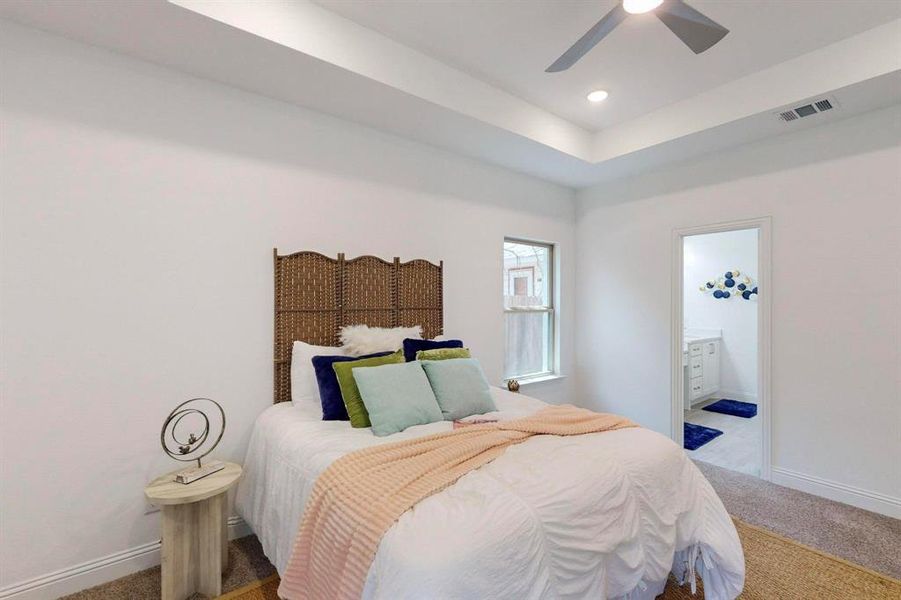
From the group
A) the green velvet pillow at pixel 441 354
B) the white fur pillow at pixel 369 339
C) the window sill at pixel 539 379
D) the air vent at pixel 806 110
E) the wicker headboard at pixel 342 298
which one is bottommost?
the window sill at pixel 539 379

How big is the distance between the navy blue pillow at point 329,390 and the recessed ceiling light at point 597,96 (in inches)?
105

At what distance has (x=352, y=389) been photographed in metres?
2.27

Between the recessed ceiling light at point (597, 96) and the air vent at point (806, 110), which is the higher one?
the recessed ceiling light at point (597, 96)

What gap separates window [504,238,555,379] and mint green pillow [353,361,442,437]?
1.84 metres

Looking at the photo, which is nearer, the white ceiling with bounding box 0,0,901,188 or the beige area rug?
the beige area rug

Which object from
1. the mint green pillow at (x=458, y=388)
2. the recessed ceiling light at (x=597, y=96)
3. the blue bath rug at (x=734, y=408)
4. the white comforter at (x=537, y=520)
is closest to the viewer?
the white comforter at (x=537, y=520)

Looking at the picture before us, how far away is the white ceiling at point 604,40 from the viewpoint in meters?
2.21

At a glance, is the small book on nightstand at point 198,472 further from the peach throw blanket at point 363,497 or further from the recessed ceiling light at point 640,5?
the recessed ceiling light at point 640,5

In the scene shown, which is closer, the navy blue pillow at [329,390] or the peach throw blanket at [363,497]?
the peach throw blanket at [363,497]

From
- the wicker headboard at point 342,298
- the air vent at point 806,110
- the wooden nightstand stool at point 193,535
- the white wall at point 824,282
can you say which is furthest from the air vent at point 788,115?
the wooden nightstand stool at point 193,535

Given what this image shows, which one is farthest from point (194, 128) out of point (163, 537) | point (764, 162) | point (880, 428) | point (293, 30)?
point (880, 428)

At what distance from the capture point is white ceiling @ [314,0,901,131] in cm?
221

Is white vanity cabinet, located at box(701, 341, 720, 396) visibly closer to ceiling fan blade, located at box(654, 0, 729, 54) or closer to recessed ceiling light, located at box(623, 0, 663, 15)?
ceiling fan blade, located at box(654, 0, 729, 54)

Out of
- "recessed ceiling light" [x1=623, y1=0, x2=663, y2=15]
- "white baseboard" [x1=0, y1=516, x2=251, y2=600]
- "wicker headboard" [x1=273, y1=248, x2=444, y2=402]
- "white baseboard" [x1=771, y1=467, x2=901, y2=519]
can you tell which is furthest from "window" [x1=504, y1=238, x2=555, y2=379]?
"white baseboard" [x1=0, y1=516, x2=251, y2=600]
